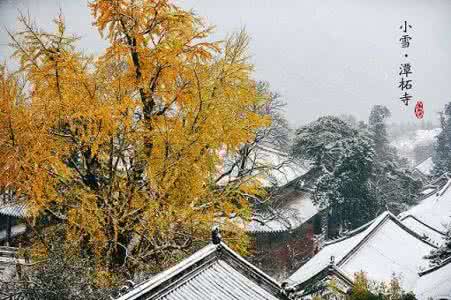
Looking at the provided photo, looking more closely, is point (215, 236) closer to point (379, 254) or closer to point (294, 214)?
point (379, 254)

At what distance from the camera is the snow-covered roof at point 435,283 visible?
38.7ft

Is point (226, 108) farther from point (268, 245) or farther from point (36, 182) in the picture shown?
point (268, 245)

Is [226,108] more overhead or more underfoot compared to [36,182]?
more overhead

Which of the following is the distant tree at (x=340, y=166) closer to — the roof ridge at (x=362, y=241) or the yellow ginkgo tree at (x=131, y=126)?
the roof ridge at (x=362, y=241)

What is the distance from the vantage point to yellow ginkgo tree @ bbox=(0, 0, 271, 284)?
941 cm

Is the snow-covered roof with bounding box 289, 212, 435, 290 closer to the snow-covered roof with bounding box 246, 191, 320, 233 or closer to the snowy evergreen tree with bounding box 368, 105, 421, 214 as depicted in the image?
the snow-covered roof with bounding box 246, 191, 320, 233

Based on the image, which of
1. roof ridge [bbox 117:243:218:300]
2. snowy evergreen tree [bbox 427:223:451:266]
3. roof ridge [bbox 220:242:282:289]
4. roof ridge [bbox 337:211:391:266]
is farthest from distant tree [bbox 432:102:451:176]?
roof ridge [bbox 117:243:218:300]

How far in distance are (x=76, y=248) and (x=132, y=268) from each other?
123 cm

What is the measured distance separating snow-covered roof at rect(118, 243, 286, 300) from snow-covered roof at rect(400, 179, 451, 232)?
16.6m

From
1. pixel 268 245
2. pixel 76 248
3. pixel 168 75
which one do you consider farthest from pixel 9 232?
pixel 168 75

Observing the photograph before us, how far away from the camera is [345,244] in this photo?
19.7 metres

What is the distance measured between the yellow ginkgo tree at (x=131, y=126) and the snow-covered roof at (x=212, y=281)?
53.7 inches

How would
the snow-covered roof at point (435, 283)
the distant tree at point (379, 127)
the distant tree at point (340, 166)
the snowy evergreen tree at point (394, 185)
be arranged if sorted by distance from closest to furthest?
the snow-covered roof at point (435, 283)
the distant tree at point (340, 166)
the snowy evergreen tree at point (394, 185)
the distant tree at point (379, 127)

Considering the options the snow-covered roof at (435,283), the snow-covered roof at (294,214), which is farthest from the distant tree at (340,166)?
the snow-covered roof at (435,283)
